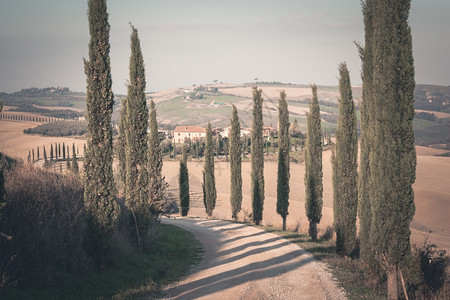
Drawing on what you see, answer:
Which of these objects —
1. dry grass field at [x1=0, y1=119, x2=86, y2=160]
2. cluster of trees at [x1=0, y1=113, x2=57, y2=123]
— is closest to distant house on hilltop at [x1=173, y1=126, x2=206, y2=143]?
dry grass field at [x1=0, y1=119, x2=86, y2=160]

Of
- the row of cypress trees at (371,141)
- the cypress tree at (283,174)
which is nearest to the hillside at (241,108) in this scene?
the cypress tree at (283,174)

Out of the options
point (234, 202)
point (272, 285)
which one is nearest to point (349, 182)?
point (272, 285)

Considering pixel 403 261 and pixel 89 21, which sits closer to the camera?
pixel 403 261

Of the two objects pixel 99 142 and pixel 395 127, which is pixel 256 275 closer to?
pixel 395 127

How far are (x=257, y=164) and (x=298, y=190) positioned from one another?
26878mm

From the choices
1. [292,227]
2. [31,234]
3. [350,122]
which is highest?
[350,122]

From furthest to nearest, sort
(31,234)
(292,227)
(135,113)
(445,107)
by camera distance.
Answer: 1. (445,107)
2. (292,227)
3. (135,113)
4. (31,234)

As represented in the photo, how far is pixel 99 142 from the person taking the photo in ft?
41.3

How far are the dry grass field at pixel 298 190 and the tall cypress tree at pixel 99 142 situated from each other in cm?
904

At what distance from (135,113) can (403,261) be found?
38.1ft

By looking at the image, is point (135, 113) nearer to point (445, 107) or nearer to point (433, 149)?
point (433, 149)

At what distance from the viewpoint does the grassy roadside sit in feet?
31.1

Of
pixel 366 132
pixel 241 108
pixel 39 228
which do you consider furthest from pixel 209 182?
pixel 241 108

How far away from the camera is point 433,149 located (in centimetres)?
8725
